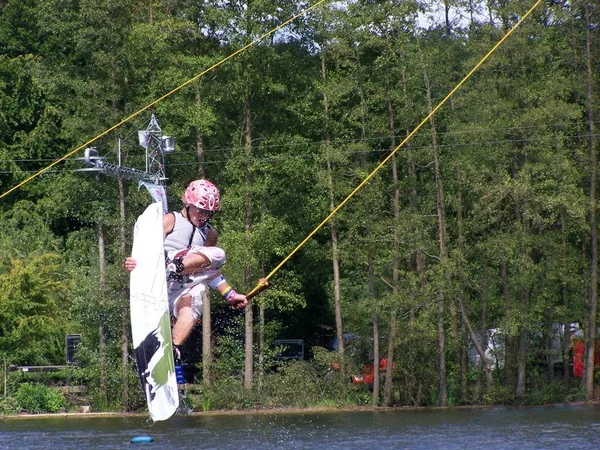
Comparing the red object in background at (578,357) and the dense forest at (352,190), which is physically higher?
the dense forest at (352,190)

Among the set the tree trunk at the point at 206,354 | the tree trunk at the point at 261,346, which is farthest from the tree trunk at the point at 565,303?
the tree trunk at the point at 206,354

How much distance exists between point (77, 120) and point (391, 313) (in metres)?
10.5

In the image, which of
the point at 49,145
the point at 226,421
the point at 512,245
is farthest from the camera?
the point at 49,145

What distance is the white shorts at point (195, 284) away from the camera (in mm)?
9625

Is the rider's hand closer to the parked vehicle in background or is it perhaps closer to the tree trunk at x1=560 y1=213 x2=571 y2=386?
the tree trunk at x1=560 y1=213 x2=571 y2=386

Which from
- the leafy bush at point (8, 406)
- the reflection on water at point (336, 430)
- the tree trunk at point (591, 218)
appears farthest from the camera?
the tree trunk at point (591, 218)

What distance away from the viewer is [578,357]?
34688 millimetres

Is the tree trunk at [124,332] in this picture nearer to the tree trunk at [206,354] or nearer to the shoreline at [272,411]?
the shoreline at [272,411]

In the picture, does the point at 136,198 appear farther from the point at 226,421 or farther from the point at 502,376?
the point at 502,376

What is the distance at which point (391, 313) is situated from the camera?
3228 cm

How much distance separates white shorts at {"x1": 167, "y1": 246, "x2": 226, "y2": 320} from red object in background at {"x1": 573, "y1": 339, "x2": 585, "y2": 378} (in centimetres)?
2664

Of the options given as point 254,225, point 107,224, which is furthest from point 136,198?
point 254,225

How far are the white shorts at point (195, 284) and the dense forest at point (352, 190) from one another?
21.1 m

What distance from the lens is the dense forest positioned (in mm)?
31766
